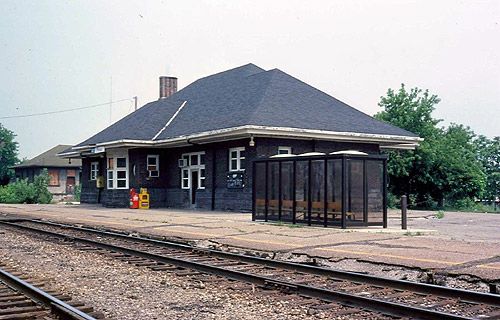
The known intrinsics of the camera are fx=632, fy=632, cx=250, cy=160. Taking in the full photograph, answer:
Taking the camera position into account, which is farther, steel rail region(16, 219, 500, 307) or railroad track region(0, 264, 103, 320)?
steel rail region(16, 219, 500, 307)

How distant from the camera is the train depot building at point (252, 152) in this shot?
736 inches

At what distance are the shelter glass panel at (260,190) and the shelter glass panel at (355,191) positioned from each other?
13.1 feet

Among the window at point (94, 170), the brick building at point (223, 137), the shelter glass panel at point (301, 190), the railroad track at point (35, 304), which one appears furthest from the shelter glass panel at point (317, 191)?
the window at point (94, 170)

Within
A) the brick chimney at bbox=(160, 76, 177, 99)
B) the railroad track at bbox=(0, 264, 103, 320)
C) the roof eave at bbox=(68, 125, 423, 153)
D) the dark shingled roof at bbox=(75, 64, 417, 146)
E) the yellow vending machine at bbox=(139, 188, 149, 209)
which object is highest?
the brick chimney at bbox=(160, 76, 177, 99)

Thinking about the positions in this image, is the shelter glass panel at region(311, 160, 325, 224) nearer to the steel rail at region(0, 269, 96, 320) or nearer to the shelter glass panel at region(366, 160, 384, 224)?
the shelter glass panel at region(366, 160, 384, 224)

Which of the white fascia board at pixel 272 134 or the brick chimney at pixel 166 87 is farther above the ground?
the brick chimney at pixel 166 87

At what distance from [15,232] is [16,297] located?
12.1 metres

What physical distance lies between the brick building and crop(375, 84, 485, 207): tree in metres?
8.67

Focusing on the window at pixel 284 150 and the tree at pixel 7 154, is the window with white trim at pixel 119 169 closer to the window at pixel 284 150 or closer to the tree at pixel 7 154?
the window at pixel 284 150

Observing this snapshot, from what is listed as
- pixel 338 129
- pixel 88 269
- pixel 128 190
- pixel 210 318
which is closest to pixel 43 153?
pixel 128 190

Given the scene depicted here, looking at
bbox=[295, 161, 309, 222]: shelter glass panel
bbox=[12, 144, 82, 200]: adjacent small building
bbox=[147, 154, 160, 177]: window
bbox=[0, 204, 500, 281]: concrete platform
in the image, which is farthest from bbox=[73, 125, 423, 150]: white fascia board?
bbox=[12, 144, 82, 200]: adjacent small building

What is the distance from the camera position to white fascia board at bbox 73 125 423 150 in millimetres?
25763

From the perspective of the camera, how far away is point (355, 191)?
18.3 m

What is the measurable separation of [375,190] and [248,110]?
1083 centimetres
